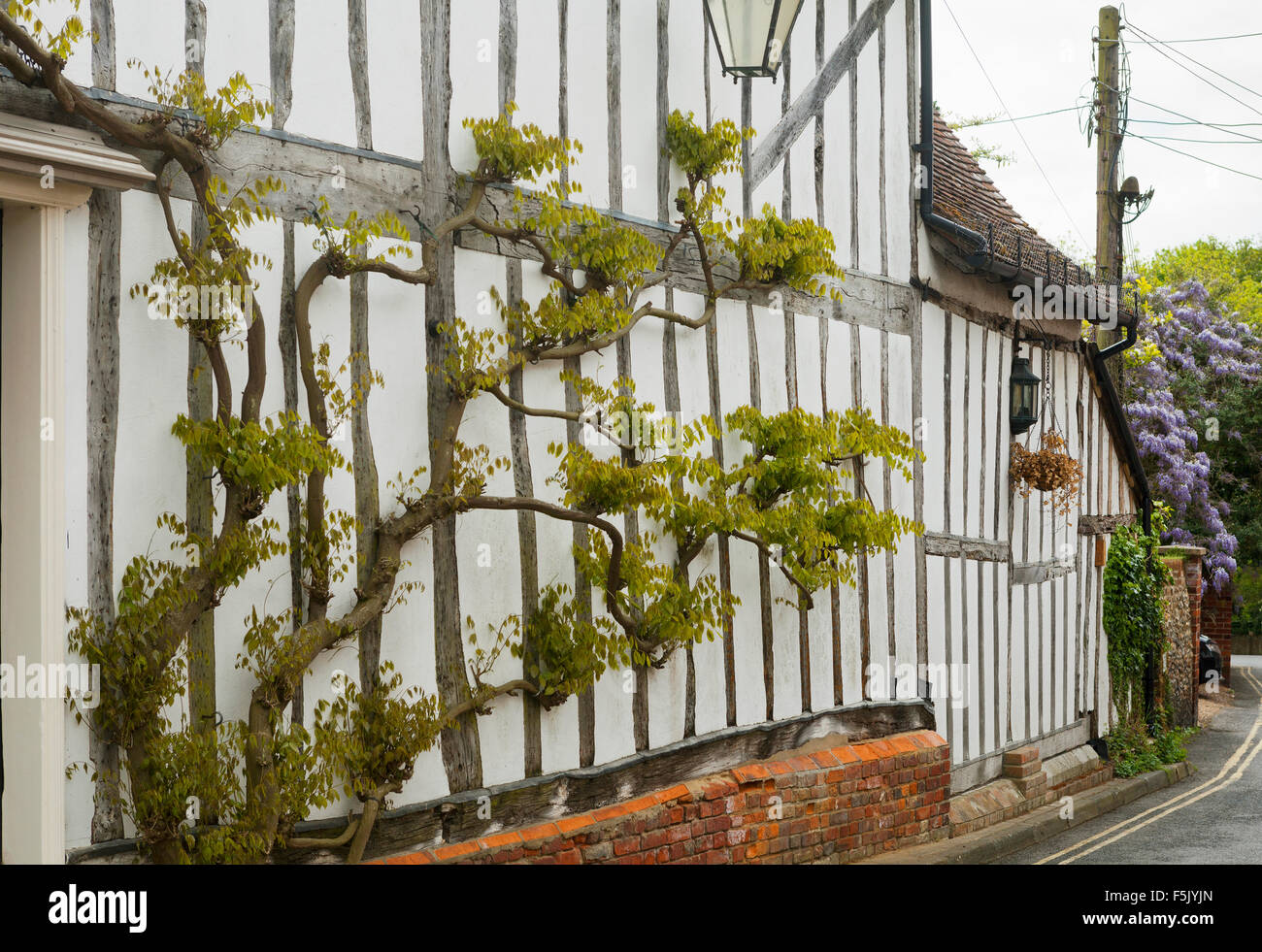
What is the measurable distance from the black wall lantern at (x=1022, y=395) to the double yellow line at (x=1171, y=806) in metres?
2.96

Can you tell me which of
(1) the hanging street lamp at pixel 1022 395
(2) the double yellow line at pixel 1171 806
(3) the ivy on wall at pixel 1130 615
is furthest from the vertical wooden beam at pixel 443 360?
(3) the ivy on wall at pixel 1130 615

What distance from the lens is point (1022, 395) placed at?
9031mm

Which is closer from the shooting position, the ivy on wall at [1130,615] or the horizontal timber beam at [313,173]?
the horizontal timber beam at [313,173]

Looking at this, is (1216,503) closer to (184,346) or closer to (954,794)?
(954,794)

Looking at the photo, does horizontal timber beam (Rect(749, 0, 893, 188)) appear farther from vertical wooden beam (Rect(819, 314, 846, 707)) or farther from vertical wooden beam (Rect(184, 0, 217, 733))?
vertical wooden beam (Rect(184, 0, 217, 733))

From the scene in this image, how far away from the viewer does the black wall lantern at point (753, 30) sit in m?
5.48

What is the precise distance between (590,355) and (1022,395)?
4627mm

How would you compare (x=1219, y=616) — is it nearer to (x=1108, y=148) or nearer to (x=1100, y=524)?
(x=1108, y=148)

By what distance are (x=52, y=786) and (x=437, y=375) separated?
2062 mm

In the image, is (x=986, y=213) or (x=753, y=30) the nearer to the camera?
(x=753, y=30)

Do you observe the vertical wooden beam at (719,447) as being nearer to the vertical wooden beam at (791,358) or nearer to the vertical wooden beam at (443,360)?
the vertical wooden beam at (791,358)

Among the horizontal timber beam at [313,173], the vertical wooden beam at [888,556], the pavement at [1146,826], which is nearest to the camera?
the horizontal timber beam at [313,173]

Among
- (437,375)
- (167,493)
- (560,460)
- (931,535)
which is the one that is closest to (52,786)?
(167,493)

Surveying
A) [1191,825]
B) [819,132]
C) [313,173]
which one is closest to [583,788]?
[313,173]
